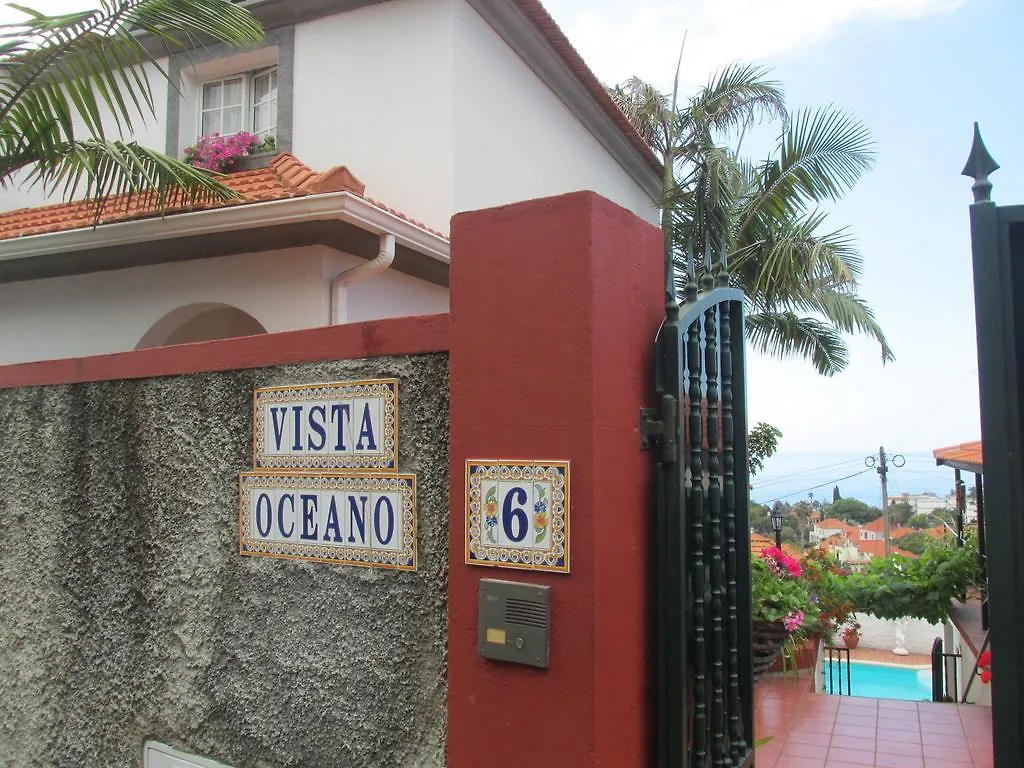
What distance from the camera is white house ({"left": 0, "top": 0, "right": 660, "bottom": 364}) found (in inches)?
265

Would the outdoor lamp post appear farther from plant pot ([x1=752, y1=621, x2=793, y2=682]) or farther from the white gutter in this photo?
the white gutter

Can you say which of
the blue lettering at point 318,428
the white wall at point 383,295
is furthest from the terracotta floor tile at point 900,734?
the white wall at point 383,295

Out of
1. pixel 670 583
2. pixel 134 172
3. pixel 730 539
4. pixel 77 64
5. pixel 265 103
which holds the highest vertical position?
pixel 265 103

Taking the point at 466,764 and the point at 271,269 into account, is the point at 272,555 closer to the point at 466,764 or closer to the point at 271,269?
the point at 466,764

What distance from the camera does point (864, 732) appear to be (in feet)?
15.8

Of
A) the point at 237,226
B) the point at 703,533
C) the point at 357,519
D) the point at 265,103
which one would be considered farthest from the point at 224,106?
the point at 703,533

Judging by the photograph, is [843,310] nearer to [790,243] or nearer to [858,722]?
[790,243]

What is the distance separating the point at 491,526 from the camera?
8.14 ft

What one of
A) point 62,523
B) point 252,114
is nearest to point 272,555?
point 62,523

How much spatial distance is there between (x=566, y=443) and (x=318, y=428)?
1.09 m

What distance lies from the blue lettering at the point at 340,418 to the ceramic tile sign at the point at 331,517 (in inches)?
4.2

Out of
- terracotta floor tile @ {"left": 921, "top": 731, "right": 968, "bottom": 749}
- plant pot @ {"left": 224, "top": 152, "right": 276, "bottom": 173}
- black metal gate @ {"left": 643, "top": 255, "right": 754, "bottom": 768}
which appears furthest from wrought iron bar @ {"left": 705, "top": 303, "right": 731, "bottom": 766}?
plant pot @ {"left": 224, "top": 152, "right": 276, "bottom": 173}

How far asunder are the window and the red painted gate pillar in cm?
724

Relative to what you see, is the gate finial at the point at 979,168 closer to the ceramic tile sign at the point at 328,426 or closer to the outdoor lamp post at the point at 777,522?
the ceramic tile sign at the point at 328,426
